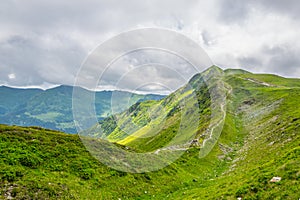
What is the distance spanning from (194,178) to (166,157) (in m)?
7.64

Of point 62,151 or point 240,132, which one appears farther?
point 240,132

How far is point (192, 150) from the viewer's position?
54188mm

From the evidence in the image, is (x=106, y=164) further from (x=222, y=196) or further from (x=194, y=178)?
(x=222, y=196)

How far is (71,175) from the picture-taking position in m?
29.0

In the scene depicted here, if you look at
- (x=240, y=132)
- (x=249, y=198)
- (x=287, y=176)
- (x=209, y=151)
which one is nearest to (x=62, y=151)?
(x=249, y=198)

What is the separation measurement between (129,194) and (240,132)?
61.8 m

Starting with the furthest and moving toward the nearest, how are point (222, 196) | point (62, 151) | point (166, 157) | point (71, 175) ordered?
1. point (166, 157)
2. point (62, 151)
3. point (71, 175)
4. point (222, 196)

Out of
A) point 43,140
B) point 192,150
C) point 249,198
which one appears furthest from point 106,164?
point 192,150

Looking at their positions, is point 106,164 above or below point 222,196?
above

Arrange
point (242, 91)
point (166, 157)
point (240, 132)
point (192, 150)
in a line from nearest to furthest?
point (166, 157) < point (192, 150) < point (240, 132) < point (242, 91)

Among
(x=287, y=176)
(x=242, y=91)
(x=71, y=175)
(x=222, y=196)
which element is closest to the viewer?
(x=287, y=176)

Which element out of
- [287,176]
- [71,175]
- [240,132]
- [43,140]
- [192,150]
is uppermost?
[240,132]

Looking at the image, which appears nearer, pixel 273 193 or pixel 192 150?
pixel 273 193

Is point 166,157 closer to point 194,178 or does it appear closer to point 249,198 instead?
point 194,178
